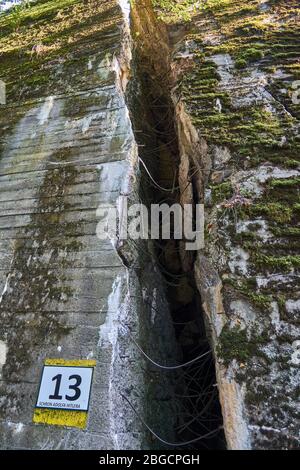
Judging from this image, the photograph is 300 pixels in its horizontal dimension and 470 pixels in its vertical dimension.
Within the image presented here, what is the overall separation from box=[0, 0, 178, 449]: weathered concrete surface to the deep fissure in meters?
0.25

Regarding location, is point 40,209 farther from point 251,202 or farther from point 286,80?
point 286,80

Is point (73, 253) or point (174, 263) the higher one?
point (73, 253)

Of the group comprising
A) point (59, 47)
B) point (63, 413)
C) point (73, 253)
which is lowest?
point (63, 413)

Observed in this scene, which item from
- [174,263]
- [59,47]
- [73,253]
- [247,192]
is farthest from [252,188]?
[59,47]

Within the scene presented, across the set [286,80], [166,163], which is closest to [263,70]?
[286,80]

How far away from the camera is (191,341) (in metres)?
2.96

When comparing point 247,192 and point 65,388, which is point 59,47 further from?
point 65,388

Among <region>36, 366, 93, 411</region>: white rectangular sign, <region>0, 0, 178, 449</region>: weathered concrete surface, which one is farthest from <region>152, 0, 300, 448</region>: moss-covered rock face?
<region>36, 366, 93, 411</region>: white rectangular sign

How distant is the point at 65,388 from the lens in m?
2.01

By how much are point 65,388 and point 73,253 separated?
2.82 feet

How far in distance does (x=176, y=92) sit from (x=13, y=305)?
228cm

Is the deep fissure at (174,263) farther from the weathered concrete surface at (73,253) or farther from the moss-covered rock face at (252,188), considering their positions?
the moss-covered rock face at (252,188)

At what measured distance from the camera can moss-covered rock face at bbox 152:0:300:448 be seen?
6.06ft

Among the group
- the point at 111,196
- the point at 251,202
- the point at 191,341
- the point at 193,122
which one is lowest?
the point at 191,341
